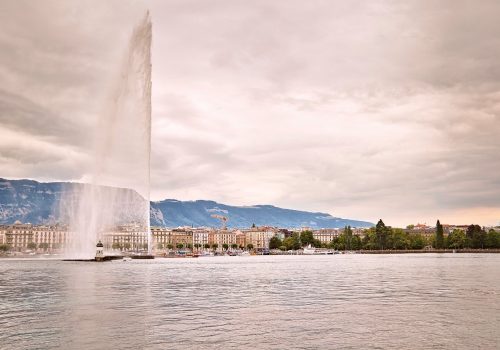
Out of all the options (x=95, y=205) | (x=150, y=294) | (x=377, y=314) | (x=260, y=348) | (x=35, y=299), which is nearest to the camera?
(x=260, y=348)

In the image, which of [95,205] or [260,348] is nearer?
[260,348]

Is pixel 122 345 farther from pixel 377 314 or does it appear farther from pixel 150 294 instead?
pixel 150 294

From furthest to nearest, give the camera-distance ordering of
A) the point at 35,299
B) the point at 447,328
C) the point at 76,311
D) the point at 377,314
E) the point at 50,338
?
the point at 35,299 → the point at 76,311 → the point at 377,314 → the point at 447,328 → the point at 50,338

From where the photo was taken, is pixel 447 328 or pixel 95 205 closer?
pixel 447 328

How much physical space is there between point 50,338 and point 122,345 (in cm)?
340

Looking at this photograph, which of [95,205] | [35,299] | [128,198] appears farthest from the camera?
[128,198]

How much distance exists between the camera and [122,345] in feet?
62.0

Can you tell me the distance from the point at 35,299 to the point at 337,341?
23.3 metres

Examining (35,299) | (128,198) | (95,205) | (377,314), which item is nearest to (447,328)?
(377,314)

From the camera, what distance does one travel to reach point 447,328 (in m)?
22.5

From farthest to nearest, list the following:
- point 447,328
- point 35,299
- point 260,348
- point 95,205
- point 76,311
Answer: point 95,205, point 35,299, point 76,311, point 447,328, point 260,348

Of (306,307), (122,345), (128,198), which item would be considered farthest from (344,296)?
(128,198)

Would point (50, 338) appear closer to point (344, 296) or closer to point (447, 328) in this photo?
point (447, 328)

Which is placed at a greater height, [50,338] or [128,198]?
[128,198]
